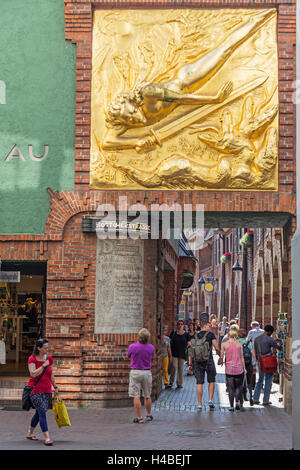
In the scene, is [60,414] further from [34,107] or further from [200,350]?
[34,107]

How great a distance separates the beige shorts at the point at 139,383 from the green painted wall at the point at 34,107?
3.87 meters

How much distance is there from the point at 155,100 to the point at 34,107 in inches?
101

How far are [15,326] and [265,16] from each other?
10716 millimetres

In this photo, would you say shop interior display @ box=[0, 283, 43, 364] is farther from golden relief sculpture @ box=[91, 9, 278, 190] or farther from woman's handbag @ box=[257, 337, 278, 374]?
woman's handbag @ box=[257, 337, 278, 374]

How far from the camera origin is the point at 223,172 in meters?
15.7

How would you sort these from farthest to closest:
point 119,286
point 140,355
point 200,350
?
point 200,350 < point 119,286 < point 140,355

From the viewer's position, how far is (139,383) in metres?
13.8

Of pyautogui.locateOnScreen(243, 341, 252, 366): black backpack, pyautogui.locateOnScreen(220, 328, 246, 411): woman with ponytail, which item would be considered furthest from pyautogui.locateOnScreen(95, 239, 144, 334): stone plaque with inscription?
pyautogui.locateOnScreen(243, 341, 252, 366): black backpack

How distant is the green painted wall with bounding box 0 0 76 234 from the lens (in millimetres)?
15998

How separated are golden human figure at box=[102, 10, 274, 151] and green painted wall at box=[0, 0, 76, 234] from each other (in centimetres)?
95

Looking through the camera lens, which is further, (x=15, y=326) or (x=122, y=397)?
(x=15, y=326)

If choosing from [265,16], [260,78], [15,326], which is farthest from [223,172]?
[15,326]

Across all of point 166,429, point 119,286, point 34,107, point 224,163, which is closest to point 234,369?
point 119,286

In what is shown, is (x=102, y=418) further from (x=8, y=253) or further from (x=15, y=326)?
(x=15, y=326)
